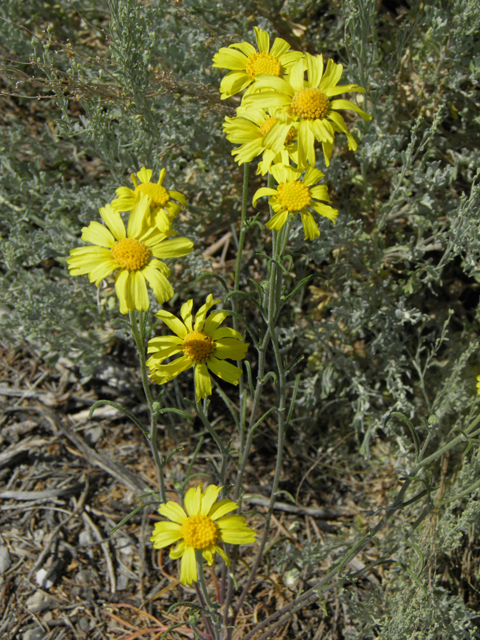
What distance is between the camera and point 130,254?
167 centimetres

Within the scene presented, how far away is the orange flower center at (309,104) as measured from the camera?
67.7 inches

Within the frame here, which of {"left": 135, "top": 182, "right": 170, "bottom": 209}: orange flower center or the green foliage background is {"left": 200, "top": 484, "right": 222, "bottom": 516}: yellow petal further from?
the green foliage background

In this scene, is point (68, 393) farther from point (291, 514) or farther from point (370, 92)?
point (370, 92)

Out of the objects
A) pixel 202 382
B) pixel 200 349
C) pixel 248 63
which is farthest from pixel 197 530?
pixel 248 63

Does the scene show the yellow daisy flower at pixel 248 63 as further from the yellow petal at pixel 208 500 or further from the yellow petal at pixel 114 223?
the yellow petal at pixel 208 500

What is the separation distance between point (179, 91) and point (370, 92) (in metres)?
1.05

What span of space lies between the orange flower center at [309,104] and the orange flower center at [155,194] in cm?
49

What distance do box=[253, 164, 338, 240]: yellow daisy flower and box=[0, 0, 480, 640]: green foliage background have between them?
44.6 inches

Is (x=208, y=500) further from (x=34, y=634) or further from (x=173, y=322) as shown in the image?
(x=34, y=634)

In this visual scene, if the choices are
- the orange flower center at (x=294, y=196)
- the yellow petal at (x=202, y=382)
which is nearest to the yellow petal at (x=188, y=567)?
the yellow petal at (x=202, y=382)

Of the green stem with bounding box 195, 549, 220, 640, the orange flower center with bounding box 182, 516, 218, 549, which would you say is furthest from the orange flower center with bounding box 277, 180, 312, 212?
the green stem with bounding box 195, 549, 220, 640

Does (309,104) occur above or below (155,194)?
above

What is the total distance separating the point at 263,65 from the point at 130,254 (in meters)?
0.88

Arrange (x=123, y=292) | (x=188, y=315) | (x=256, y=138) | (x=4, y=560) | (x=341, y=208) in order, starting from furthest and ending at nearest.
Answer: (x=341, y=208), (x=4, y=560), (x=188, y=315), (x=256, y=138), (x=123, y=292)
